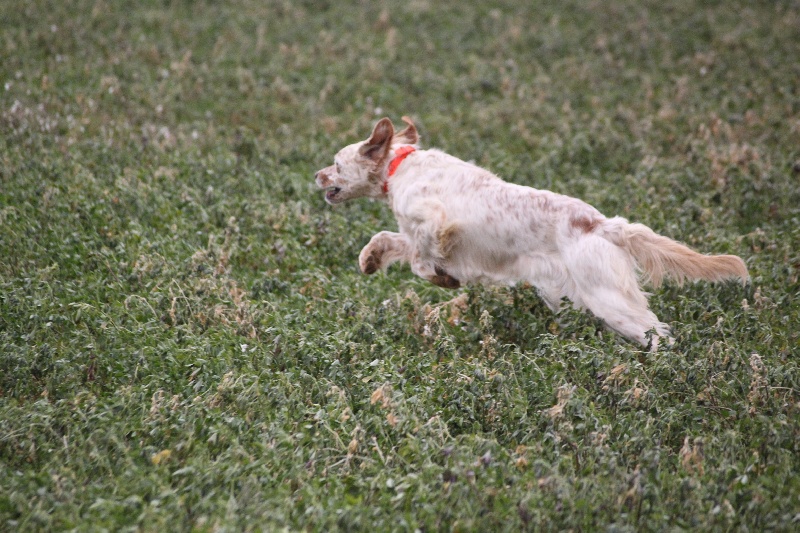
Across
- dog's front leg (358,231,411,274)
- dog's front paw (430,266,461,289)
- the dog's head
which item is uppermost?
the dog's head

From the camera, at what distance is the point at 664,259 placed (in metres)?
5.13

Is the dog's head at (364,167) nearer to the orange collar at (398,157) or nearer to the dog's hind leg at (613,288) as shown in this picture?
the orange collar at (398,157)

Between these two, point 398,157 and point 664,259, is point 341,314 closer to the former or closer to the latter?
point 398,157

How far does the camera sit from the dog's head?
6064mm

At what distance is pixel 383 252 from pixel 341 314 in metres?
0.64

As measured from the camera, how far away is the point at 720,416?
14.7 feet

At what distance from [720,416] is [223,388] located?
2.68 metres

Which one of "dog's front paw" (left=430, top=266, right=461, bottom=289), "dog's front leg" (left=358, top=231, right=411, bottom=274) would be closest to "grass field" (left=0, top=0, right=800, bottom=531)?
"dog's front paw" (left=430, top=266, right=461, bottom=289)

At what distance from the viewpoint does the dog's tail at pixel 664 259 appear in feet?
16.8

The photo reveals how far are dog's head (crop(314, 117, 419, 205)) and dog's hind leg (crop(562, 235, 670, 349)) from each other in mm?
1664

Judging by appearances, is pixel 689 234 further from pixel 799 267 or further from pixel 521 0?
pixel 521 0

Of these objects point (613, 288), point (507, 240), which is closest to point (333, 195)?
point (507, 240)

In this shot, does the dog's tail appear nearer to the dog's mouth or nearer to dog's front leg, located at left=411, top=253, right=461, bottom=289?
dog's front leg, located at left=411, top=253, right=461, bottom=289

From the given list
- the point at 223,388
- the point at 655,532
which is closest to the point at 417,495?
the point at 655,532
